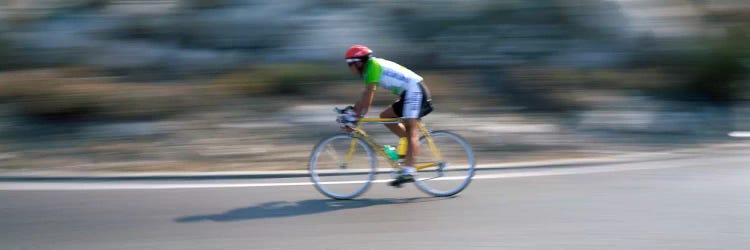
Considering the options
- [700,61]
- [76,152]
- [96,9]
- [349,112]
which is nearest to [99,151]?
[76,152]

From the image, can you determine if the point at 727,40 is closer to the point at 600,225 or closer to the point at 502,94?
the point at 502,94

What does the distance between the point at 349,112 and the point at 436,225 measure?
4.91 feet

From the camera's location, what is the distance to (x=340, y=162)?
24.6 ft

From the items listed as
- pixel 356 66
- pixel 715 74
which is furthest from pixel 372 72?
pixel 715 74

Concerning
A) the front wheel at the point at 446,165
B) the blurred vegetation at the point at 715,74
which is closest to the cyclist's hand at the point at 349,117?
the front wheel at the point at 446,165

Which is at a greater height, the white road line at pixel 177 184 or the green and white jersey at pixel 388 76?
the green and white jersey at pixel 388 76

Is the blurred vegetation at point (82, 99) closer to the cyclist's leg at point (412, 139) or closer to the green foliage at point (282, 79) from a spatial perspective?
the green foliage at point (282, 79)

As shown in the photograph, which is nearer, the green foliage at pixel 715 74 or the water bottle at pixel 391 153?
the water bottle at pixel 391 153

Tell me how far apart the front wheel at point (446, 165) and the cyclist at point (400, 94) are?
0.16 metres

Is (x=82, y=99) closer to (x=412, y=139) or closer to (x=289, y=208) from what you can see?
(x=289, y=208)

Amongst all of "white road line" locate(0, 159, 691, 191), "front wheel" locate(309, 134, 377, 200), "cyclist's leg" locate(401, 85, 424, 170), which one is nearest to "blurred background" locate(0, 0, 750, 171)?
"white road line" locate(0, 159, 691, 191)

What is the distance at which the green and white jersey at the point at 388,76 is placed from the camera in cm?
695

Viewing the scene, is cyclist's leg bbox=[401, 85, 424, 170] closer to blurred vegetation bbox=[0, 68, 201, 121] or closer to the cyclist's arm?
the cyclist's arm

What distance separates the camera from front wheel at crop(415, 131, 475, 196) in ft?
24.2
